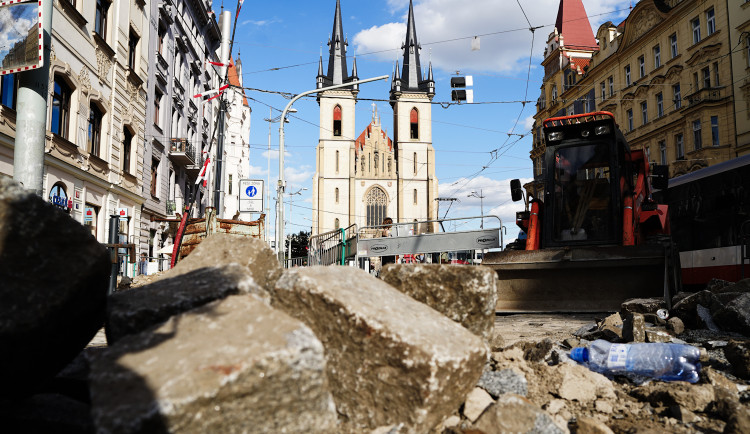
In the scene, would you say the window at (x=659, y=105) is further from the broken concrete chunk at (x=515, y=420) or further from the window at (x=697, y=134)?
the broken concrete chunk at (x=515, y=420)

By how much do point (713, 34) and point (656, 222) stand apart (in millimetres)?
25079

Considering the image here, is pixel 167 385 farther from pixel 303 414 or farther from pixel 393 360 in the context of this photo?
pixel 393 360

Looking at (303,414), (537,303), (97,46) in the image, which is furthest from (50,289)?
(97,46)

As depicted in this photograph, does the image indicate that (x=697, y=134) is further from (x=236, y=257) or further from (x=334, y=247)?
(x=236, y=257)

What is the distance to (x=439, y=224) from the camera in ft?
67.4

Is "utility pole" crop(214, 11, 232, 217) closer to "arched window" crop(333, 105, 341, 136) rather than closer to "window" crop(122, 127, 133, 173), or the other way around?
"window" crop(122, 127, 133, 173)

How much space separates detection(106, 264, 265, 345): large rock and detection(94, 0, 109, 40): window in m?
17.2

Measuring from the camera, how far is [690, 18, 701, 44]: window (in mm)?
31453

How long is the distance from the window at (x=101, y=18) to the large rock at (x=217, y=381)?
18.0m

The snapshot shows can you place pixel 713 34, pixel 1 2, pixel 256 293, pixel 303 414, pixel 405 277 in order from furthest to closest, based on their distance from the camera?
pixel 713 34
pixel 1 2
pixel 405 277
pixel 256 293
pixel 303 414

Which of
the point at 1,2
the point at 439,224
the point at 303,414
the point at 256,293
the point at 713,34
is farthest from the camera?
the point at 713,34

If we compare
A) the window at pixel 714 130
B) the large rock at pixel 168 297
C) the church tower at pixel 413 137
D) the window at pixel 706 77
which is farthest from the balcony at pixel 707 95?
the church tower at pixel 413 137

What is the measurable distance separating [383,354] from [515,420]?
0.74 metres

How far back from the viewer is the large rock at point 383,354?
8.49 feet
